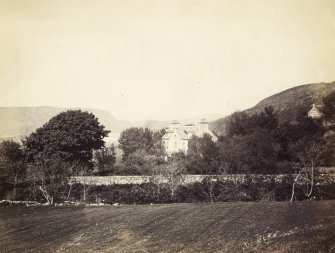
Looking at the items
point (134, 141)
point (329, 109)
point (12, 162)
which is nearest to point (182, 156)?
point (329, 109)

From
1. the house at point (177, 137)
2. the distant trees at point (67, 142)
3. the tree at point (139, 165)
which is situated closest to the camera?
the distant trees at point (67, 142)

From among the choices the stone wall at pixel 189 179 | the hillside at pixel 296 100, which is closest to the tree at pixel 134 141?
the hillside at pixel 296 100

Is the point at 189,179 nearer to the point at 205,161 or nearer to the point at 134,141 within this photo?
the point at 205,161

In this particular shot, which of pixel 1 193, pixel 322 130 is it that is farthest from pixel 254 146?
pixel 1 193

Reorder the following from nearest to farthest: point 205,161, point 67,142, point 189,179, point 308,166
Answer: point 308,166, point 189,179, point 205,161, point 67,142

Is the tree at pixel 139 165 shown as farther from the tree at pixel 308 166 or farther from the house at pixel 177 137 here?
the house at pixel 177 137

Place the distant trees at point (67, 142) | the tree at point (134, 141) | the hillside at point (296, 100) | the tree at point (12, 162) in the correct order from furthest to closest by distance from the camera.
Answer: the hillside at point (296, 100) < the tree at point (134, 141) < the distant trees at point (67, 142) < the tree at point (12, 162)
